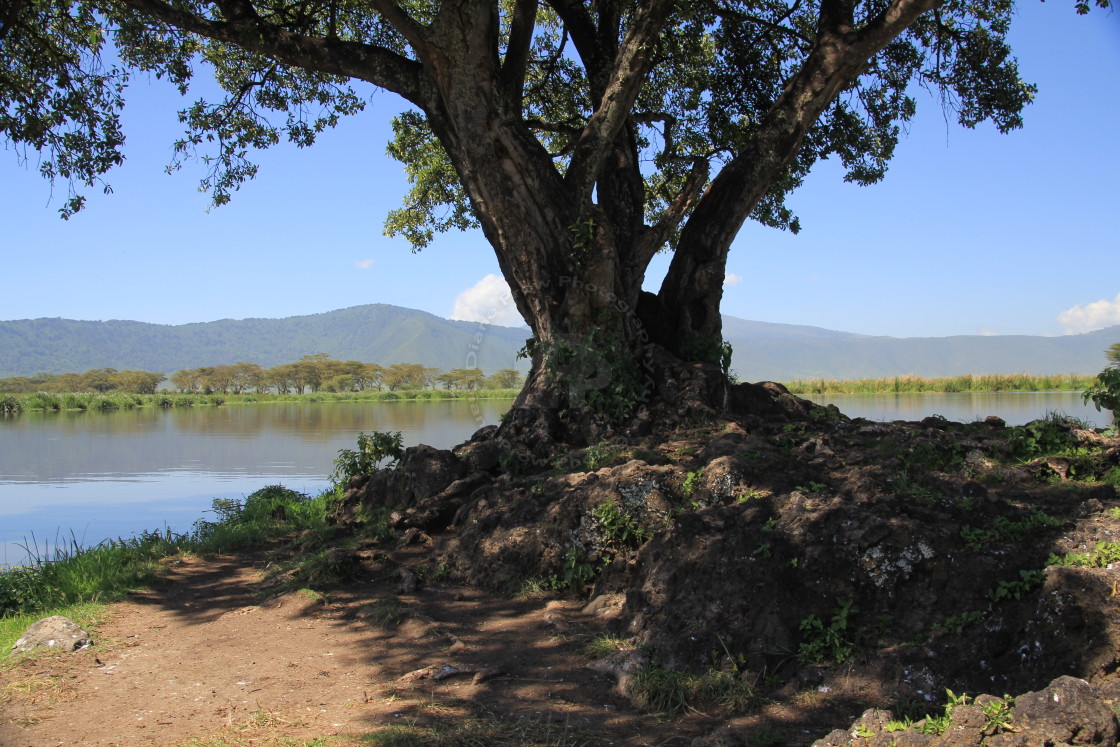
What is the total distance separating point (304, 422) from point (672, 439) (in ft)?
69.3

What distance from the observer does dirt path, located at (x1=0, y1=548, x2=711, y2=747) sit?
306 centimetres

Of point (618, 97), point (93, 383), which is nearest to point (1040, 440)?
point (618, 97)

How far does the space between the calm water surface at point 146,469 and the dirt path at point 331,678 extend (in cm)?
430

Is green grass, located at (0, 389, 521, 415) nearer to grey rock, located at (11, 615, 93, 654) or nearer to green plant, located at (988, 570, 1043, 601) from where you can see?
grey rock, located at (11, 615, 93, 654)

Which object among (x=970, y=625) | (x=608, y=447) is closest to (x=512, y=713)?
(x=970, y=625)

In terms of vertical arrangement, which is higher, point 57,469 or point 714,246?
point 714,246

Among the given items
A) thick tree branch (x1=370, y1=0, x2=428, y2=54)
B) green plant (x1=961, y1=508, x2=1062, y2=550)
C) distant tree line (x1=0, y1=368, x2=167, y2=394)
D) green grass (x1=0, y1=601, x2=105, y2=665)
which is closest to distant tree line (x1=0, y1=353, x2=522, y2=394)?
distant tree line (x1=0, y1=368, x2=167, y2=394)

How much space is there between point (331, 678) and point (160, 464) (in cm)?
1261

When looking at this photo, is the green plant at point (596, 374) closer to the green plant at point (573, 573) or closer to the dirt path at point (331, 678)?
the green plant at point (573, 573)

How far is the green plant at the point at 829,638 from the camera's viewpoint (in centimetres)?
329

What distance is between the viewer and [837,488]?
4332mm

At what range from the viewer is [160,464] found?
573 inches

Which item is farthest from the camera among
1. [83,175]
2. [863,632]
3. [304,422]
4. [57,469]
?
[304,422]

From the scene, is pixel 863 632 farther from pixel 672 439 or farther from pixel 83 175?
pixel 83 175
